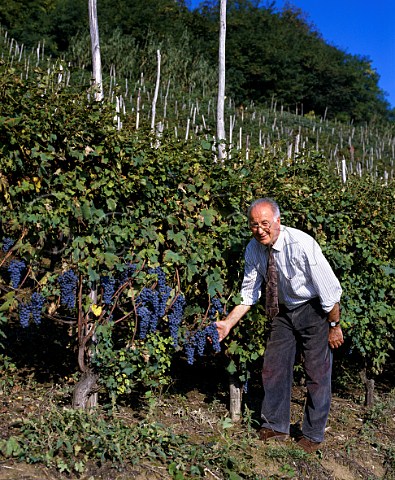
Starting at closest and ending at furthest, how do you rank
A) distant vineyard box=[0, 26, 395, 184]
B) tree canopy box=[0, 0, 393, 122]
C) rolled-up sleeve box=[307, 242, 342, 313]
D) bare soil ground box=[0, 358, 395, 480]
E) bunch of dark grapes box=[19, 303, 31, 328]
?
bare soil ground box=[0, 358, 395, 480], bunch of dark grapes box=[19, 303, 31, 328], rolled-up sleeve box=[307, 242, 342, 313], distant vineyard box=[0, 26, 395, 184], tree canopy box=[0, 0, 393, 122]

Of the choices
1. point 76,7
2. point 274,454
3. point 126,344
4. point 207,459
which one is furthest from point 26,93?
point 76,7

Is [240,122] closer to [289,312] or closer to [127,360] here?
[289,312]

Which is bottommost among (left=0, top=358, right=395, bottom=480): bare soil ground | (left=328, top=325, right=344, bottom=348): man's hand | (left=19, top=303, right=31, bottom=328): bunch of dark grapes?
(left=0, top=358, right=395, bottom=480): bare soil ground

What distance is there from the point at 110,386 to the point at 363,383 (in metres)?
2.87

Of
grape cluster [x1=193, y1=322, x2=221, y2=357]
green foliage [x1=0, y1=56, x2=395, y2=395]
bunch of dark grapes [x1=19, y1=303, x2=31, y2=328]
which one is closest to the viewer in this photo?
green foliage [x1=0, y1=56, x2=395, y2=395]

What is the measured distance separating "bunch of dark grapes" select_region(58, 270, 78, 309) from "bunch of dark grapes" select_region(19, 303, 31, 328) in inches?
8.7

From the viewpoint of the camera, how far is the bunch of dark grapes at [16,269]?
369 centimetres

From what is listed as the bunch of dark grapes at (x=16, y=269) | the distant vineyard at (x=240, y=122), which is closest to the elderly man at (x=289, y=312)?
the bunch of dark grapes at (x=16, y=269)

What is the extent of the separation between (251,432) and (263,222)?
160 centimetres

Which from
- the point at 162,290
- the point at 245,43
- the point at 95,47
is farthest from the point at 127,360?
the point at 245,43

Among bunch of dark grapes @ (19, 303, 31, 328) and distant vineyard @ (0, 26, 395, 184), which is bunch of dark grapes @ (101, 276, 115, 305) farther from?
distant vineyard @ (0, 26, 395, 184)

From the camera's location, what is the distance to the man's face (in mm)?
3861

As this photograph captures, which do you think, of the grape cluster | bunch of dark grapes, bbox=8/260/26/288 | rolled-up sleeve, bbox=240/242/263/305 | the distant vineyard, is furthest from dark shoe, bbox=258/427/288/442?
the distant vineyard

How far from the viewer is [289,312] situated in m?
4.27
